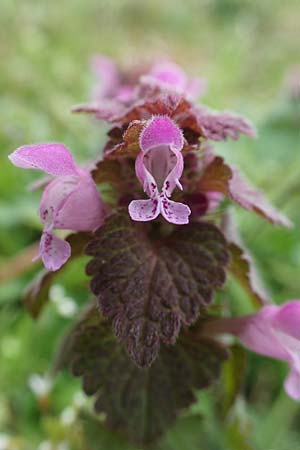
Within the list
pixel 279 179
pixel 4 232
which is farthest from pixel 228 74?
pixel 4 232

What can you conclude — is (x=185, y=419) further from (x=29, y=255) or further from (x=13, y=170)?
(x=13, y=170)

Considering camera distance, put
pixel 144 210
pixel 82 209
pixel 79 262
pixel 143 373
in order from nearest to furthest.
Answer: pixel 144 210
pixel 82 209
pixel 143 373
pixel 79 262

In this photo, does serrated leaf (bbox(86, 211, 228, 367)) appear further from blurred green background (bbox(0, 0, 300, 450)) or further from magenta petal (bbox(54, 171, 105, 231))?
blurred green background (bbox(0, 0, 300, 450))

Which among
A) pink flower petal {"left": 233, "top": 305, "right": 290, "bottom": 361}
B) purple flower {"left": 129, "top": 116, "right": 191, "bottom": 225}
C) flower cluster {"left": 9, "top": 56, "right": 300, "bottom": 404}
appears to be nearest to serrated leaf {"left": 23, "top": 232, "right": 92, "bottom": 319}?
flower cluster {"left": 9, "top": 56, "right": 300, "bottom": 404}

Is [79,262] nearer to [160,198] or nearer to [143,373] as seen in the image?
[143,373]

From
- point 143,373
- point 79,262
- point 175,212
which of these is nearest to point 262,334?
point 143,373

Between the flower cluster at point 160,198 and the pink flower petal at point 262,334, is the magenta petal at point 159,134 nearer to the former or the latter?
the flower cluster at point 160,198
